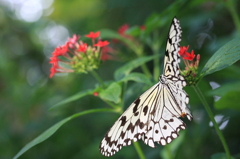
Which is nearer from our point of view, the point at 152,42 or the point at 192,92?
the point at 192,92

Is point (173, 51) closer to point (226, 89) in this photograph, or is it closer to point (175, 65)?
point (175, 65)

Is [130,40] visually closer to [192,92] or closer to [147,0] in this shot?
[192,92]

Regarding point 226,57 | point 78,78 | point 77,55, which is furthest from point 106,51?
point 226,57

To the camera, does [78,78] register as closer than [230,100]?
No

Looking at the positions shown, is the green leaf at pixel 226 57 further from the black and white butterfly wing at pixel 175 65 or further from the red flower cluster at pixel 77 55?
the red flower cluster at pixel 77 55

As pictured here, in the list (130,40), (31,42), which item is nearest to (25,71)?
(31,42)

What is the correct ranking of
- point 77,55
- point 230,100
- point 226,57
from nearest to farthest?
point 226,57, point 230,100, point 77,55

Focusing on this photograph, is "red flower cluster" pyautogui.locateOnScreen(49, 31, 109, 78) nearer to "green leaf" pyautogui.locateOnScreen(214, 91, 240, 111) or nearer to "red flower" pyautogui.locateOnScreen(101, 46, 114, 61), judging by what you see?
"red flower" pyautogui.locateOnScreen(101, 46, 114, 61)
